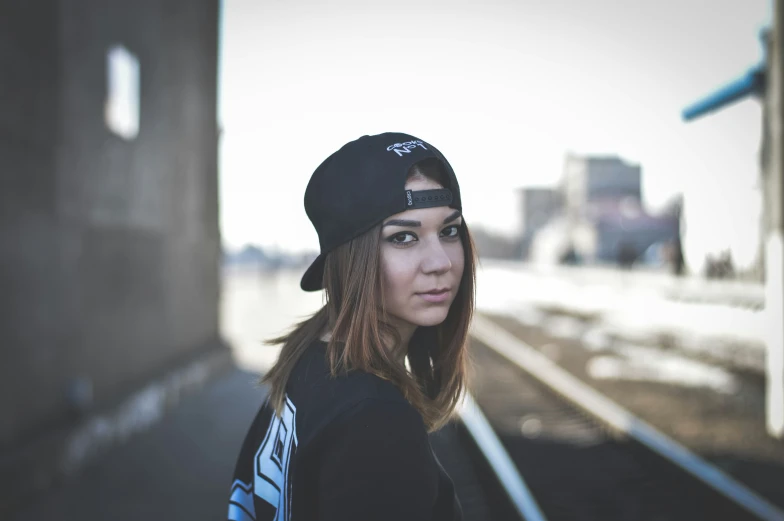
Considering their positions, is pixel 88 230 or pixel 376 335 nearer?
pixel 376 335

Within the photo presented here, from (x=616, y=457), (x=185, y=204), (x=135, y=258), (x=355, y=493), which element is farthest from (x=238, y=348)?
(x=355, y=493)

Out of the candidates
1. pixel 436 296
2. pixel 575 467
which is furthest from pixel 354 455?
pixel 575 467

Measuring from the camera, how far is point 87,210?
21.5 ft

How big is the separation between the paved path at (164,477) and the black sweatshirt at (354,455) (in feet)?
11.6

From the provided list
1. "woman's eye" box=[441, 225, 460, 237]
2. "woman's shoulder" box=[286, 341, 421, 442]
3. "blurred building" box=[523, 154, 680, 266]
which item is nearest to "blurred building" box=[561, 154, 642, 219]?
"blurred building" box=[523, 154, 680, 266]

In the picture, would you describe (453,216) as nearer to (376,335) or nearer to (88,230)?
(376,335)

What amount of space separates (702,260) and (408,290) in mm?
16691

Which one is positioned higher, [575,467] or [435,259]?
[435,259]

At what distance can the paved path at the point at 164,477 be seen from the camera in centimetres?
502

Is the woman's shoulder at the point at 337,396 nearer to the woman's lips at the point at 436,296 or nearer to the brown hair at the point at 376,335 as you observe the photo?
the brown hair at the point at 376,335

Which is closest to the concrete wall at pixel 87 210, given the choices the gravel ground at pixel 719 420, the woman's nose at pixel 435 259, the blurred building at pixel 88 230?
the blurred building at pixel 88 230

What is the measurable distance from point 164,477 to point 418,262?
5576 mm

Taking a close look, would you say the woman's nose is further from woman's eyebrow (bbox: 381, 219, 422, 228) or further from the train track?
the train track

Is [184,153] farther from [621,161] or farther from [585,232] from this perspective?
[621,161]
